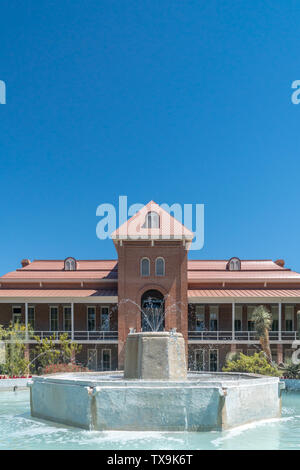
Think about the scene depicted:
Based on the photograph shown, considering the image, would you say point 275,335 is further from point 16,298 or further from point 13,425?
point 13,425

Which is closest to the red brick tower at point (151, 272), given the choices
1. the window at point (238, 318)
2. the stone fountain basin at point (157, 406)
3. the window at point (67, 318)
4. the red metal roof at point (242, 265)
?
the window at point (238, 318)

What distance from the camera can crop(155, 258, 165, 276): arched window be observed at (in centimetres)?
3819

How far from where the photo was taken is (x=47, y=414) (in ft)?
57.1

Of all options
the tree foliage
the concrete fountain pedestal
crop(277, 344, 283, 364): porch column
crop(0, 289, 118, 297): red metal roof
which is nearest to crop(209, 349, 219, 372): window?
crop(277, 344, 283, 364): porch column

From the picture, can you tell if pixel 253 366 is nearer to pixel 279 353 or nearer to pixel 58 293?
pixel 279 353

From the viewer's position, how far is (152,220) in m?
38.9

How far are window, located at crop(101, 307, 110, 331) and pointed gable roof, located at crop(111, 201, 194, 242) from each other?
6621 mm

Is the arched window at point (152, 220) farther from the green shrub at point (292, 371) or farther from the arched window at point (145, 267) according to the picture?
the green shrub at point (292, 371)

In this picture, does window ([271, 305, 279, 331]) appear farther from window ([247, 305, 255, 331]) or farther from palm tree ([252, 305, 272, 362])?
palm tree ([252, 305, 272, 362])

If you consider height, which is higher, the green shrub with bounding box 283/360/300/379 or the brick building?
the brick building

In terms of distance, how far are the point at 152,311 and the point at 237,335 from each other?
6.96 metres

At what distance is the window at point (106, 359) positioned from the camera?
1516 inches

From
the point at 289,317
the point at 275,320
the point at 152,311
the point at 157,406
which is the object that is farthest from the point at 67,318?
the point at 157,406
